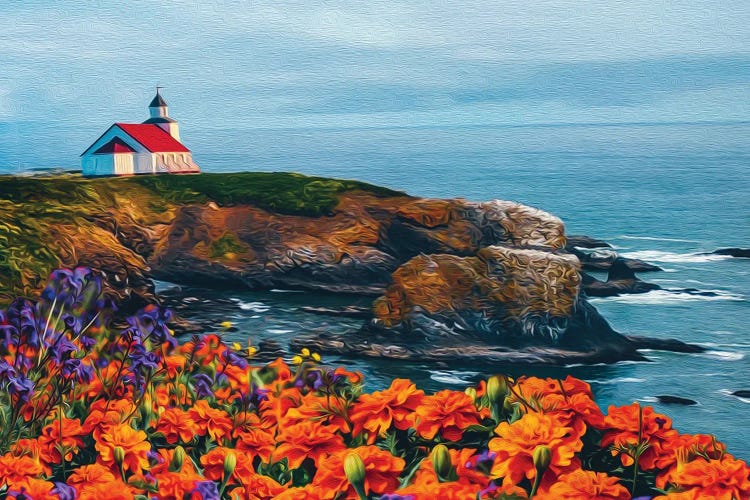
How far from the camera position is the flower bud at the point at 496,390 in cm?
219

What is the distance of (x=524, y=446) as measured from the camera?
5.95 feet

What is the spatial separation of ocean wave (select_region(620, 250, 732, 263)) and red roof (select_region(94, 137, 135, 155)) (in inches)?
102

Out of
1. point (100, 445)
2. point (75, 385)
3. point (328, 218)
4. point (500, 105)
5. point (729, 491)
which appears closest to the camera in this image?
point (729, 491)

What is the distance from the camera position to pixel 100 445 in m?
2.10

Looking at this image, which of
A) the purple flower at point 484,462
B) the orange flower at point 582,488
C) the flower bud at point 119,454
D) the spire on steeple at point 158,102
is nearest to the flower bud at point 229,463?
the flower bud at point 119,454

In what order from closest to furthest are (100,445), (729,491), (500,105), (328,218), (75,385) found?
(729,491)
(100,445)
(75,385)
(500,105)
(328,218)

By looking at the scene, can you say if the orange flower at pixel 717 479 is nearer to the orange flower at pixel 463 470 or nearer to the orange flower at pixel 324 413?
the orange flower at pixel 463 470

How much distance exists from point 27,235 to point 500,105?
265cm

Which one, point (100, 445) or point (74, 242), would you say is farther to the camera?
point (74, 242)

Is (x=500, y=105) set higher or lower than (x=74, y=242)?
higher

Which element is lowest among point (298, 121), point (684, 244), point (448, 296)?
point (448, 296)

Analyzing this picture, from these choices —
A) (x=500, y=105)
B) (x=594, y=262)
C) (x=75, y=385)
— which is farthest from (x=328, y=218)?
(x=75, y=385)

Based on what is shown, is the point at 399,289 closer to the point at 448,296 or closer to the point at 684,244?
the point at 448,296

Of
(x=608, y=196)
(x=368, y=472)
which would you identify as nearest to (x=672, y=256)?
(x=608, y=196)
